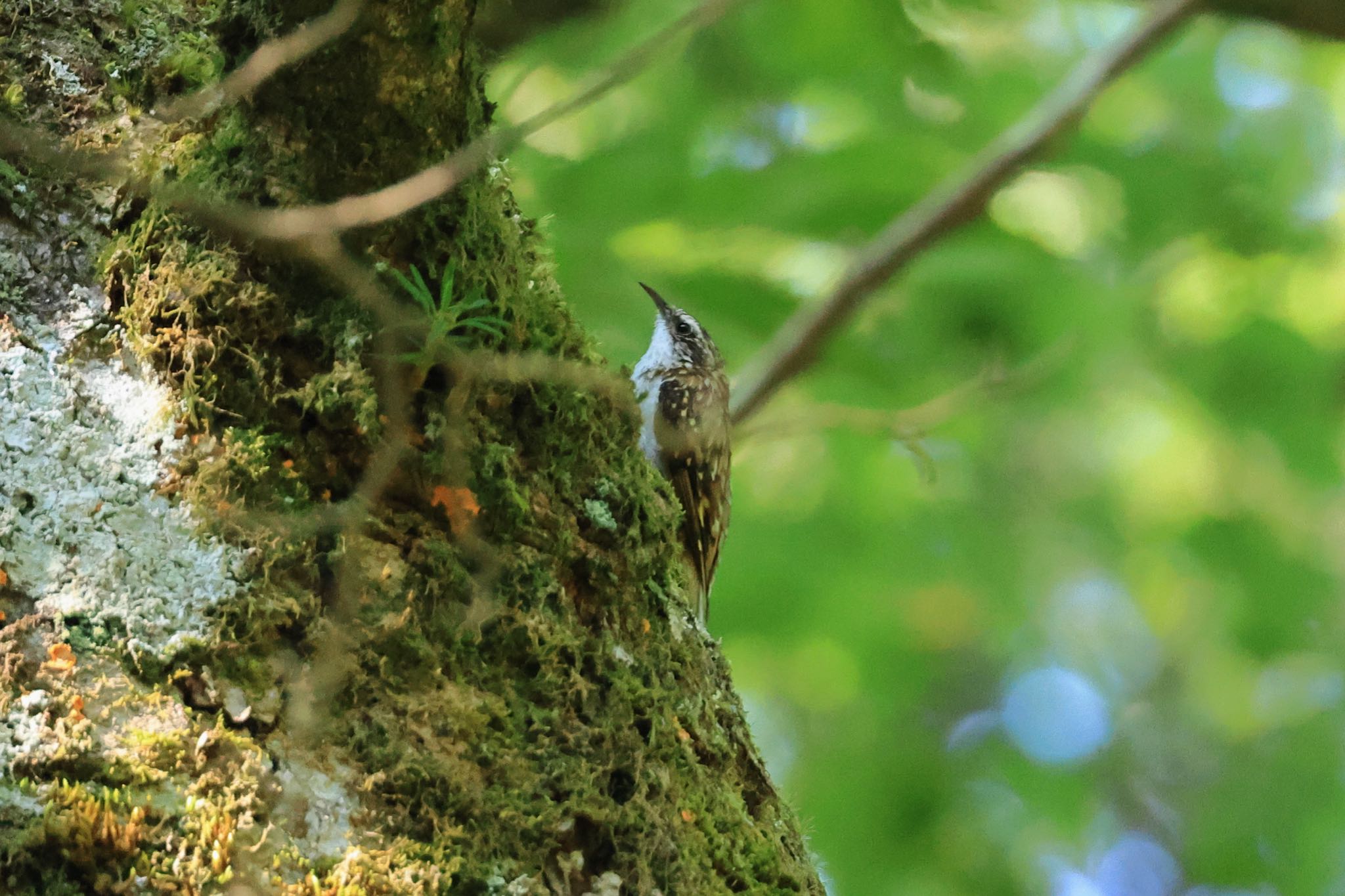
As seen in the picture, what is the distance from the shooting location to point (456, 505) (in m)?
1.76

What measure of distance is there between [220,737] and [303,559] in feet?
0.89

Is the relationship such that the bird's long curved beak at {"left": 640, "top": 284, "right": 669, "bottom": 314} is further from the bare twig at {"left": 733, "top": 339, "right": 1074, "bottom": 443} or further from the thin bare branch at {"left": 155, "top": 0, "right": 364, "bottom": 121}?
the thin bare branch at {"left": 155, "top": 0, "right": 364, "bottom": 121}

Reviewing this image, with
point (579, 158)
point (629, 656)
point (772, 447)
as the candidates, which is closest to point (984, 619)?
point (772, 447)

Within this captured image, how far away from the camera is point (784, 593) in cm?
397

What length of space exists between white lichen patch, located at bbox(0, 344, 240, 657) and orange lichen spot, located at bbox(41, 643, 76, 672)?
1.8 inches

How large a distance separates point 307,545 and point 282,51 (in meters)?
0.65

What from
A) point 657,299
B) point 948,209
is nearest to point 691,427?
point 657,299

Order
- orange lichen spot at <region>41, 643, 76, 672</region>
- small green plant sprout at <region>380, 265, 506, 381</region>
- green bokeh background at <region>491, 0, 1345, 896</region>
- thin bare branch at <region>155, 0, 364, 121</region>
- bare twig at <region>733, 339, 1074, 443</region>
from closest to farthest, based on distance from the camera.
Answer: orange lichen spot at <region>41, 643, 76, 672</region> < thin bare branch at <region>155, 0, 364, 121</region> < small green plant sprout at <region>380, 265, 506, 381</region> < bare twig at <region>733, 339, 1074, 443</region> < green bokeh background at <region>491, 0, 1345, 896</region>

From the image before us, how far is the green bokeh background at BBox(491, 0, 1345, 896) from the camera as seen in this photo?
300 centimetres

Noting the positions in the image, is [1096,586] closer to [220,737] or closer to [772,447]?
[772,447]

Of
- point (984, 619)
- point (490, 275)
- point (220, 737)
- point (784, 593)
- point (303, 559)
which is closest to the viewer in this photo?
point (220, 737)

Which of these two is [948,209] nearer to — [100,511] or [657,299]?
[657,299]

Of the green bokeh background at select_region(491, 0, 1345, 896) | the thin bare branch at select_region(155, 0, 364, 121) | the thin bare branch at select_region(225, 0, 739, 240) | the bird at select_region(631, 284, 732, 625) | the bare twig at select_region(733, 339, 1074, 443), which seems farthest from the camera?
the bird at select_region(631, 284, 732, 625)

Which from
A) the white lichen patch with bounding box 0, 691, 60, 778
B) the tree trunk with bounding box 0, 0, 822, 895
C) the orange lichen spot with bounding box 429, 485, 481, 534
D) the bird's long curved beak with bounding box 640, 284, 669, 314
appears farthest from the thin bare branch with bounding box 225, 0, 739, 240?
the bird's long curved beak with bounding box 640, 284, 669, 314
